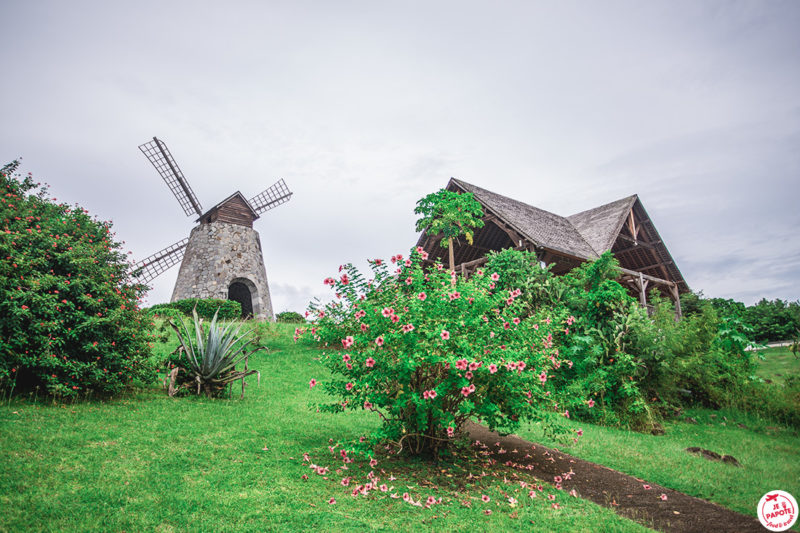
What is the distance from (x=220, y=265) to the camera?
72.7 ft

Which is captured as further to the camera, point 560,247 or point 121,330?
point 560,247

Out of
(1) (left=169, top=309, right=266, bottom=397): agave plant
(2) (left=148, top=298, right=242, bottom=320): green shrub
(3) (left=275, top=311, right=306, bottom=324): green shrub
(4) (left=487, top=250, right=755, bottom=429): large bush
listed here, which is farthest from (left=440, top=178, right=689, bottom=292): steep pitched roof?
(1) (left=169, top=309, right=266, bottom=397): agave plant

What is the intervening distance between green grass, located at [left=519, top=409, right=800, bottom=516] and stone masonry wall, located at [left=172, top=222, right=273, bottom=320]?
1788 centimetres

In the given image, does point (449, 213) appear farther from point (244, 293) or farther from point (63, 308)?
point (244, 293)

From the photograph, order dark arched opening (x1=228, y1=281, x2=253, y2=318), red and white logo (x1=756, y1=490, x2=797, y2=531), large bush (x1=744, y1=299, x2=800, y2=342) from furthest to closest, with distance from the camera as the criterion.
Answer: dark arched opening (x1=228, y1=281, x2=253, y2=318), large bush (x1=744, y1=299, x2=800, y2=342), red and white logo (x1=756, y1=490, x2=797, y2=531)

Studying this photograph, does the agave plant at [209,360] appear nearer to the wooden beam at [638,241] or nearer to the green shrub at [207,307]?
the green shrub at [207,307]

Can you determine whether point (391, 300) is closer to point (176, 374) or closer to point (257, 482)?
point (257, 482)

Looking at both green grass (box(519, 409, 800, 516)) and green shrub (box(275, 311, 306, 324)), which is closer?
green grass (box(519, 409, 800, 516))

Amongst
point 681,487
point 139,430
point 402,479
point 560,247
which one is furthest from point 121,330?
point 560,247

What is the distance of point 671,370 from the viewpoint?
951cm

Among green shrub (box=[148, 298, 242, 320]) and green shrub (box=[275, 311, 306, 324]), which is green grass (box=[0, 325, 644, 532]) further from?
green shrub (box=[275, 311, 306, 324])

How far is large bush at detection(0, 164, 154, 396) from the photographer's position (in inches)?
247

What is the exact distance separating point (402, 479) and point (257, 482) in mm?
1545

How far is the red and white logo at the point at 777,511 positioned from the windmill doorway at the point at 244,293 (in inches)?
866
